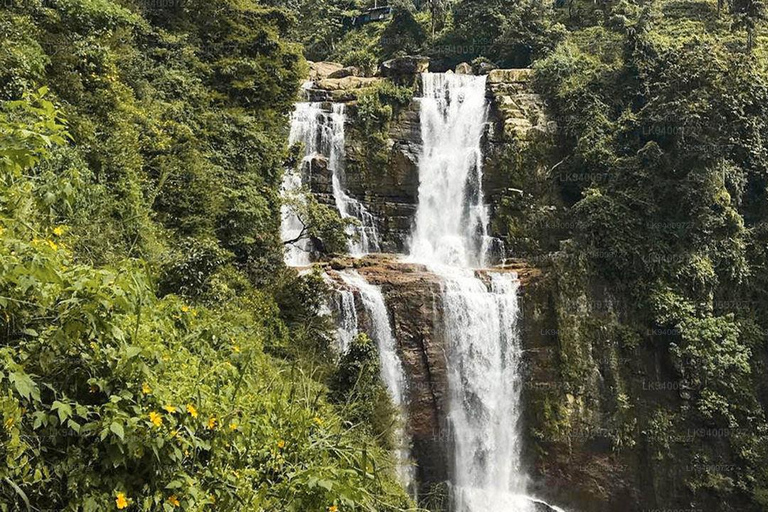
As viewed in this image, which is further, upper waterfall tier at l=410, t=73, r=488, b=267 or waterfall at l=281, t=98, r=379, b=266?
upper waterfall tier at l=410, t=73, r=488, b=267

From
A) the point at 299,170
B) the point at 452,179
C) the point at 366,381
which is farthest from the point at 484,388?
the point at 299,170

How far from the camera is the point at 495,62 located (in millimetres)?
25250

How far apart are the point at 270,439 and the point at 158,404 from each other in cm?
82

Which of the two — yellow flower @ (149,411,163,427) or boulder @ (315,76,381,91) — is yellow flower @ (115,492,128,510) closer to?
yellow flower @ (149,411,163,427)

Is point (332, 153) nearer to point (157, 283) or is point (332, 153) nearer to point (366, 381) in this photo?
point (366, 381)

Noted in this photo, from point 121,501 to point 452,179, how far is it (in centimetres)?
1758

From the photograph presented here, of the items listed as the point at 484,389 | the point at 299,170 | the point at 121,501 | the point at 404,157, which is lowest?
the point at 484,389

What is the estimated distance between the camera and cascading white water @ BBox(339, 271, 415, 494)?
12594 mm

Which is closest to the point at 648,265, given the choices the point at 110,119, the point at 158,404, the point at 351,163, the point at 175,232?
the point at 351,163

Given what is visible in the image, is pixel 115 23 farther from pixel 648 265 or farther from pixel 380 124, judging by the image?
pixel 648 265

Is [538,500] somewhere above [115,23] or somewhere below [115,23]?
below

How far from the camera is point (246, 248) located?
10797 millimetres

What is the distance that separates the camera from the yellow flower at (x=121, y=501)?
2.09 m

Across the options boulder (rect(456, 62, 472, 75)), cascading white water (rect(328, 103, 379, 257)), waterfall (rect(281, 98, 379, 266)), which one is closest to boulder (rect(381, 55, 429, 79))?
boulder (rect(456, 62, 472, 75))
